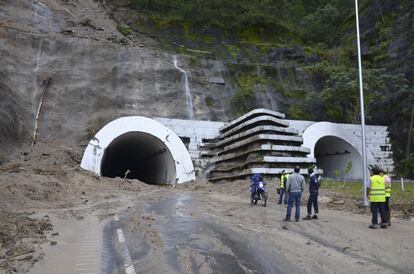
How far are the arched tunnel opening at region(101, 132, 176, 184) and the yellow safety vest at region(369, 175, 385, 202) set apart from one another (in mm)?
15290

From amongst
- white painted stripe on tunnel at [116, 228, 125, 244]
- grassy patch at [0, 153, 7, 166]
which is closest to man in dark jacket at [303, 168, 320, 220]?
white painted stripe on tunnel at [116, 228, 125, 244]

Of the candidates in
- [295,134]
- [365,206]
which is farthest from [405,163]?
[365,206]

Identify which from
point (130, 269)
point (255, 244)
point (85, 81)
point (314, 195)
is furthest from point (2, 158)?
point (130, 269)

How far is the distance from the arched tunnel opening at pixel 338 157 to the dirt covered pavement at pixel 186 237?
14.7m

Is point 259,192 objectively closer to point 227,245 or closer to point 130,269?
point 227,245

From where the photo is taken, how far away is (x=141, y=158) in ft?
104

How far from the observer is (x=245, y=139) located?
2208cm

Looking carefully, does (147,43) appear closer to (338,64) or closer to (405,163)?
(338,64)

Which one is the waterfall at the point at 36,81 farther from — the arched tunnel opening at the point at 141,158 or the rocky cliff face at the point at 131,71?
the arched tunnel opening at the point at 141,158

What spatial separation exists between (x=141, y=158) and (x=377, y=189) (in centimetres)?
2433

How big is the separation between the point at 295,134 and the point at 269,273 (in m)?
17.6

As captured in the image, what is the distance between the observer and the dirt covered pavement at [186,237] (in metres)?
5.95

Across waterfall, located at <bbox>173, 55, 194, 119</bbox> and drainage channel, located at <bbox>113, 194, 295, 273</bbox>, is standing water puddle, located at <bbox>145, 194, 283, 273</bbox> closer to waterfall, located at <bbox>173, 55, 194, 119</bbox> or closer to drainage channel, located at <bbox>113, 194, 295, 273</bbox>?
drainage channel, located at <bbox>113, 194, 295, 273</bbox>

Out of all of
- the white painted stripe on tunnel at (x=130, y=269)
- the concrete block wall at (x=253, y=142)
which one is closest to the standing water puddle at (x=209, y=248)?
the white painted stripe on tunnel at (x=130, y=269)
